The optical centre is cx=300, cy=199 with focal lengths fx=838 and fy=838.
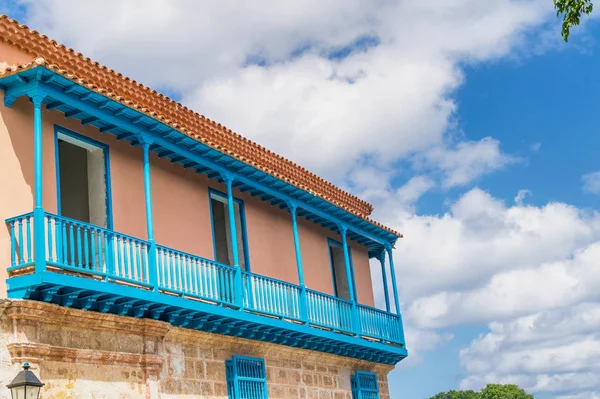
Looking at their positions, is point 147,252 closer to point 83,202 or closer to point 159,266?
point 159,266

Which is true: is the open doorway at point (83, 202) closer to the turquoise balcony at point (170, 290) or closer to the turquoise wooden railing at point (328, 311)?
the turquoise balcony at point (170, 290)

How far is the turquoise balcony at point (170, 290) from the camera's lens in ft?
32.4

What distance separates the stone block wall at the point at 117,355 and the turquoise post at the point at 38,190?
56 cm

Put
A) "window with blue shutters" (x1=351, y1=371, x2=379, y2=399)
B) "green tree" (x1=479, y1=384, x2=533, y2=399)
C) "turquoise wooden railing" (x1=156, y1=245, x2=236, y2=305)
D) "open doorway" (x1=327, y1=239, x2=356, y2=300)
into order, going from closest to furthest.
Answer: "turquoise wooden railing" (x1=156, y1=245, x2=236, y2=305)
"window with blue shutters" (x1=351, y1=371, x2=379, y2=399)
"open doorway" (x1=327, y1=239, x2=356, y2=300)
"green tree" (x1=479, y1=384, x2=533, y2=399)

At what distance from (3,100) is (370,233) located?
968 cm

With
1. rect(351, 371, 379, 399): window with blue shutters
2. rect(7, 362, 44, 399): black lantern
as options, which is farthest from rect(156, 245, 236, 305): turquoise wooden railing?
rect(351, 371, 379, 399): window with blue shutters

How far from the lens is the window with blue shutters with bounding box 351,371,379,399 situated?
1728 cm

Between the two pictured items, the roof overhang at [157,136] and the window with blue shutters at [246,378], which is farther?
the window with blue shutters at [246,378]

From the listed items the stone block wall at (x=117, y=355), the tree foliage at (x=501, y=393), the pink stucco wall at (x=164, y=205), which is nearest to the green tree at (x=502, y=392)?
the tree foliage at (x=501, y=393)

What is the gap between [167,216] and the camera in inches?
513

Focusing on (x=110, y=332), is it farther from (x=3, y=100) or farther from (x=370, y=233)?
(x=370, y=233)

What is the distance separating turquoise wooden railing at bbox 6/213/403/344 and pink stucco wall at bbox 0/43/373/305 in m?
0.44

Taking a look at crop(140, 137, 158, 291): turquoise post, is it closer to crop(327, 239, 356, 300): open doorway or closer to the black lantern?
the black lantern

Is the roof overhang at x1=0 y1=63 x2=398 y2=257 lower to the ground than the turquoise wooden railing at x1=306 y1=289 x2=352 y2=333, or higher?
higher
